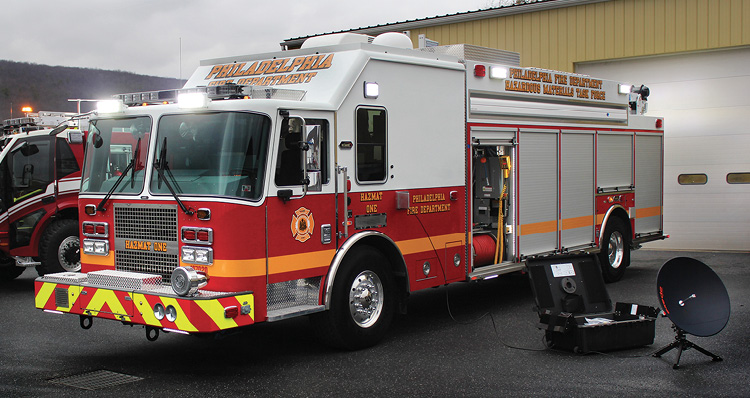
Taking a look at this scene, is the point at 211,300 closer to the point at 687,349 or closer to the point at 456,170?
the point at 456,170

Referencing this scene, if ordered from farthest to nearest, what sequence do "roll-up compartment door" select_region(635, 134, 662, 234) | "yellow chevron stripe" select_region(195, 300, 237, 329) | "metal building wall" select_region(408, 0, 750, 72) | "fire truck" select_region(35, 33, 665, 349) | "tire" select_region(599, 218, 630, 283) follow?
"metal building wall" select_region(408, 0, 750, 72) → "roll-up compartment door" select_region(635, 134, 662, 234) → "tire" select_region(599, 218, 630, 283) → "fire truck" select_region(35, 33, 665, 349) → "yellow chevron stripe" select_region(195, 300, 237, 329)

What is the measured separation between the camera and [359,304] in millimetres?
7293

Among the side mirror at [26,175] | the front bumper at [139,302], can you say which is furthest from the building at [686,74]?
Result: the front bumper at [139,302]

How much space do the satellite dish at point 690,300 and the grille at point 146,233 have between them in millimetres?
4262

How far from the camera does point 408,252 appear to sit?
7.82m

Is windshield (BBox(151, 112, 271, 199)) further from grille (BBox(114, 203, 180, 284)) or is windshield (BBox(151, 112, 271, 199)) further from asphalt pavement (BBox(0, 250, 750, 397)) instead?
asphalt pavement (BBox(0, 250, 750, 397))

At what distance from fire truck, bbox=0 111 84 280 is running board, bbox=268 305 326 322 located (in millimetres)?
6138

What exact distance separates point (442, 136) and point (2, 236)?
22.9 ft

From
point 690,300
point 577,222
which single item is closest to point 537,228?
point 577,222

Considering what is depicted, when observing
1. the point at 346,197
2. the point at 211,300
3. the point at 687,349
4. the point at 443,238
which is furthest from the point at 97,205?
the point at 687,349

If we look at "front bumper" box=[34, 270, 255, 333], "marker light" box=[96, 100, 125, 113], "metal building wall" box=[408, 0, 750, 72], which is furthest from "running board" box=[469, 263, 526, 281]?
"metal building wall" box=[408, 0, 750, 72]

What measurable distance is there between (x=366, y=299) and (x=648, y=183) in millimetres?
6877

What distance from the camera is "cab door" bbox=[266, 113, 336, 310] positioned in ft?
21.2

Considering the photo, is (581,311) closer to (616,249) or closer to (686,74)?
(616,249)
